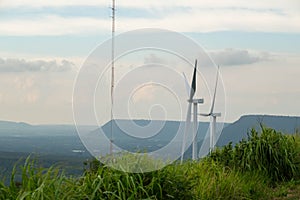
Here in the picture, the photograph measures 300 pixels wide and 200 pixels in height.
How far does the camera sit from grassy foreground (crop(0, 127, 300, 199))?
6758 mm

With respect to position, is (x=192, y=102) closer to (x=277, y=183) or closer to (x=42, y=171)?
(x=277, y=183)

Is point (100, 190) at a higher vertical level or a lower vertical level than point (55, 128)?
lower

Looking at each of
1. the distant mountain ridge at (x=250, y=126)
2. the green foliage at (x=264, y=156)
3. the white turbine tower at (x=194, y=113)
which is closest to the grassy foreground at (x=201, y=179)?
the green foliage at (x=264, y=156)

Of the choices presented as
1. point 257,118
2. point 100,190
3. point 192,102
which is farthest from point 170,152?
point 257,118

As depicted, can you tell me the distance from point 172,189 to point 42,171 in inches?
65.0

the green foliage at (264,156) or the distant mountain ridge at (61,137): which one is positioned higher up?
the distant mountain ridge at (61,137)

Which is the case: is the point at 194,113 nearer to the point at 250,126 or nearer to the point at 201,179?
the point at 250,126

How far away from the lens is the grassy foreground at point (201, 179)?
266 inches

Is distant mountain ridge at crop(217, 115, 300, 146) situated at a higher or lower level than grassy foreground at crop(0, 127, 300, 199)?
higher

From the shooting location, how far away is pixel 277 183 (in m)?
11.4

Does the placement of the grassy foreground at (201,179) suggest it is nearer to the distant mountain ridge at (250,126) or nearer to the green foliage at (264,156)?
the green foliage at (264,156)

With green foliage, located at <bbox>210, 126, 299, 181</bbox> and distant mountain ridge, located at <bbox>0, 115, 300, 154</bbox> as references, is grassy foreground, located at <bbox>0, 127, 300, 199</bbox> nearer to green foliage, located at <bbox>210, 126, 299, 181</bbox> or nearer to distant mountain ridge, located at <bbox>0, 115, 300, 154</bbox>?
green foliage, located at <bbox>210, 126, 299, 181</bbox>

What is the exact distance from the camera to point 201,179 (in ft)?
29.1

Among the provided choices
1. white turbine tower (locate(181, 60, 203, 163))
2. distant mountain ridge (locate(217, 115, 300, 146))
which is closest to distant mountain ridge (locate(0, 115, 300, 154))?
white turbine tower (locate(181, 60, 203, 163))
